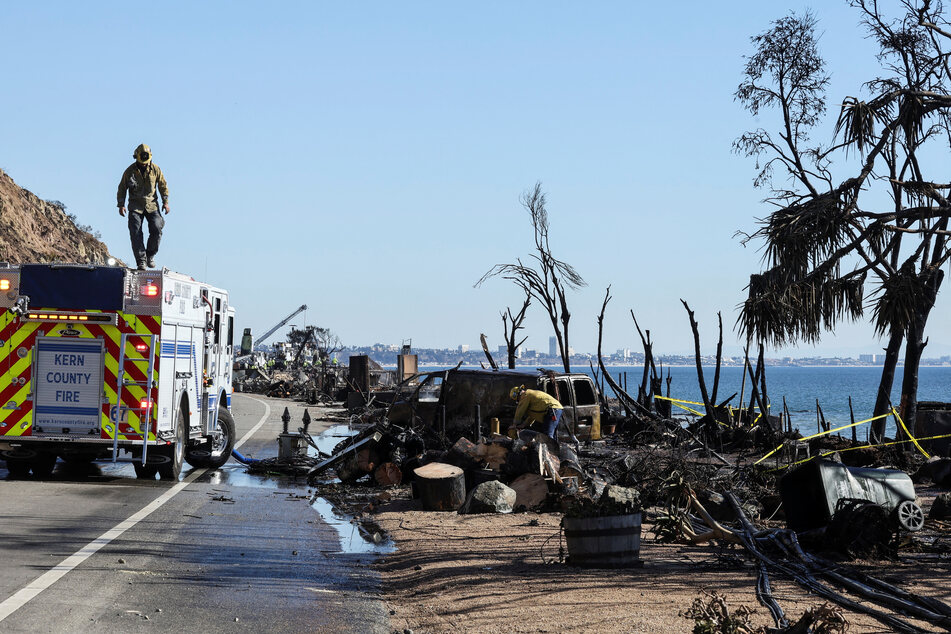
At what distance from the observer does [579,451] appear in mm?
19594

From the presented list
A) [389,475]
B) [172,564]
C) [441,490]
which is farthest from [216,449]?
[172,564]

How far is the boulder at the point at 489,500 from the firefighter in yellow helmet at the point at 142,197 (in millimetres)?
6995

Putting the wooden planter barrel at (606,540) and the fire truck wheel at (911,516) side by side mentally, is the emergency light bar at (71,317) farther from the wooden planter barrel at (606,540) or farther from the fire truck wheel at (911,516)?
the fire truck wheel at (911,516)

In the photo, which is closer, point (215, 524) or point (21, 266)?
point (215, 524)

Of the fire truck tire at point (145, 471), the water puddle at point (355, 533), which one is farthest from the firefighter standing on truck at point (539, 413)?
the fire truck tire at point (145, 471)

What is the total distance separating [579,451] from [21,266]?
9903 mm

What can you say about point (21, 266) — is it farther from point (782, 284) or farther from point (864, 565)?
point (864, 565)

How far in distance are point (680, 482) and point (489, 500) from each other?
299 cm

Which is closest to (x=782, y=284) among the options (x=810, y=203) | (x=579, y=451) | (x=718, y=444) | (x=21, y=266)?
(x=810, y=203)

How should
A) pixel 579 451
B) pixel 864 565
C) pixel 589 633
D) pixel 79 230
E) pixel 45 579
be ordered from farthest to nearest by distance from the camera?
pixel 79 230, pixel 579 451, pixel 864 565, pixel 45 579, pixel 589 633

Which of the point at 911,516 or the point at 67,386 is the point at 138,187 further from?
the point at 911,516

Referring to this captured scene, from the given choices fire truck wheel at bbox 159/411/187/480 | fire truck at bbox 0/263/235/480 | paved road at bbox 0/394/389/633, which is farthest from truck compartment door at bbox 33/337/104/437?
fire truck wheel at bbox 159/411/187/480

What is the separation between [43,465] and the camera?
16.4 metres

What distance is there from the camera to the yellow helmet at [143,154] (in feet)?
57.0
